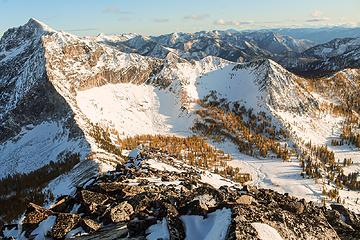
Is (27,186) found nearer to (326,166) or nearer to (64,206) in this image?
(64,206)

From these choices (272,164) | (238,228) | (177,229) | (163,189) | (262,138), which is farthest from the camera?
(262,138)

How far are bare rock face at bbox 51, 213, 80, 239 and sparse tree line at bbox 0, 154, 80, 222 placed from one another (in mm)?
62915

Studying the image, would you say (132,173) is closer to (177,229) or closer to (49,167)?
(177,229)

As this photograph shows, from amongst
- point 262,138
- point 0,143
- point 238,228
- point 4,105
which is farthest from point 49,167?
point 238,228

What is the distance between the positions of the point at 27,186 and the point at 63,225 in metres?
101

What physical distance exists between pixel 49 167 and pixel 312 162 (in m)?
108

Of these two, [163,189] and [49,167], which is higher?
[163,189]

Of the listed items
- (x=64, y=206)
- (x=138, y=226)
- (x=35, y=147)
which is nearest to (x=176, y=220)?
(x=138, y=226)

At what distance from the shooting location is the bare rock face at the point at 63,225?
111 ft

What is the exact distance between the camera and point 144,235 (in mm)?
30969

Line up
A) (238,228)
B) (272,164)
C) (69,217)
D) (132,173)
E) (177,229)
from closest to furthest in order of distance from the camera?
(238,228), (177,229), (69,217), (132,173), (272,164)

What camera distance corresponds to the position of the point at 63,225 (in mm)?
34562

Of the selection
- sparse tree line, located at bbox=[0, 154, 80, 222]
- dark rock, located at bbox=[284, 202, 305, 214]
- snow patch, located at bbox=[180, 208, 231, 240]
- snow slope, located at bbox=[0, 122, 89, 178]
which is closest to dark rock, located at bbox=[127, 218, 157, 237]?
snow patch, located at bbox=[180, 208, 231, 240]

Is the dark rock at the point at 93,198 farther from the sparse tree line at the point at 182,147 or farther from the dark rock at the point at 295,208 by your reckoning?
the sparse tree line at the point at 182,147
